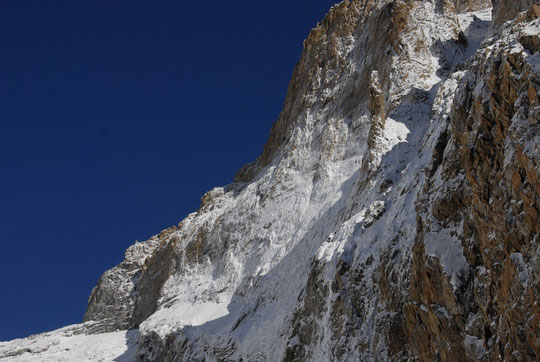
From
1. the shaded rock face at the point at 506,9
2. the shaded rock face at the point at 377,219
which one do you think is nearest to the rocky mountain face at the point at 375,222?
the shaded rock face at the point at 377,219

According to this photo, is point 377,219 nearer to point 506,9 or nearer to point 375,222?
point 375,222

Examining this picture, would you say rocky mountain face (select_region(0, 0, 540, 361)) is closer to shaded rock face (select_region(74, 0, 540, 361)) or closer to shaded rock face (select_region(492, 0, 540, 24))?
shaded rock face (select_region(74, 0, 540, 361))

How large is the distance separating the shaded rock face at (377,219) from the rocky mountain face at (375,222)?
95 mm

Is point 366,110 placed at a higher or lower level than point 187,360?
higher

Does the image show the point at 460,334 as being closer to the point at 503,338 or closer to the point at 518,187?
the point at 503,338

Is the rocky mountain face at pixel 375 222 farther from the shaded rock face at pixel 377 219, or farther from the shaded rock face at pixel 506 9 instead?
the shaded rock face at pixel 506 9

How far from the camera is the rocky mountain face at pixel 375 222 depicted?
20188 millimetres

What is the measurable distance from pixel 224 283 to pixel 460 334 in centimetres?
3561

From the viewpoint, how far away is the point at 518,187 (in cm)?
1914

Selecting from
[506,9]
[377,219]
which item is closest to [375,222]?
[377,219]

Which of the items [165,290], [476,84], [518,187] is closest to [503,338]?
[518,187]

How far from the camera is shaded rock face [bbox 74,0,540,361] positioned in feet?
66.1

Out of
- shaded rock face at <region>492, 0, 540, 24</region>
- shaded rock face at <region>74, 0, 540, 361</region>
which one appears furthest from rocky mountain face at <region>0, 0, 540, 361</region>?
shaded rock face at <region>492, 0, 540, 24</region>

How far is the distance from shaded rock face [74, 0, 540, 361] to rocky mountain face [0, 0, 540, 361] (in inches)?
3.8
